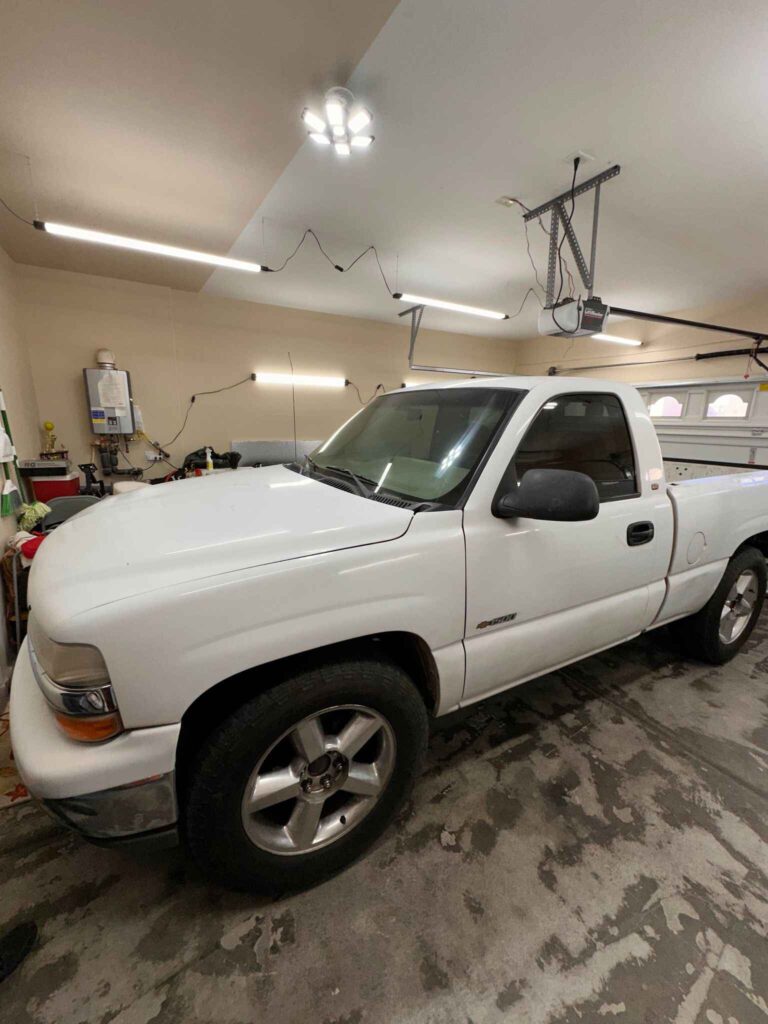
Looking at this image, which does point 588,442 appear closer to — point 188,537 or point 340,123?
point 188,537

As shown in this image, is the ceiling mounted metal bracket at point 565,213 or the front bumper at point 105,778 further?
the ceiling mounted metal bracket at point 565,213

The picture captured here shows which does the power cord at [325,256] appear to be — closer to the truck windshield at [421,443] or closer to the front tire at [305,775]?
the truck windshield at [421,443]

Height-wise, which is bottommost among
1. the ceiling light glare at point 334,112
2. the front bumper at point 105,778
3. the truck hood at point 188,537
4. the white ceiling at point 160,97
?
the front bumper at point 105,778

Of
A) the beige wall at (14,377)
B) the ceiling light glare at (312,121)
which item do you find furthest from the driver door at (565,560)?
the beige wall at (14,377)

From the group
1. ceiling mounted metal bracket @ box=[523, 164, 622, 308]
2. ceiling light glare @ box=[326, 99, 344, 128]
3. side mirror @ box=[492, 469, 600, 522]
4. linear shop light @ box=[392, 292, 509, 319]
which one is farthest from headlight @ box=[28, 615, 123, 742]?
linear shop light @ box=[392, 292, 509, 319]

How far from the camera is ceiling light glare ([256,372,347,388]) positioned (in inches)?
270

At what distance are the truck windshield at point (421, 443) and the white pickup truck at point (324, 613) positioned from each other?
14mm

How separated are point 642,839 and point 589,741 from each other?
48cm

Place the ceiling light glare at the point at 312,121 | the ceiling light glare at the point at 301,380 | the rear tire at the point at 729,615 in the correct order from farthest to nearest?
the ceiling light glare at the point at 301,380, the rear tire at the point at 729,615, the ceiling light glare at the point at 312,121

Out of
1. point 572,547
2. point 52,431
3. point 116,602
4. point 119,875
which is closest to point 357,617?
point 116,602

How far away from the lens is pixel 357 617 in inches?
46.6

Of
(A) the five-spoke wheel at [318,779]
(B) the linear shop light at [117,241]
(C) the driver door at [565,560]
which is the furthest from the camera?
(B) the linear shop light at [117,241]

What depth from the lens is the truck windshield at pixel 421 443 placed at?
153 centimetres

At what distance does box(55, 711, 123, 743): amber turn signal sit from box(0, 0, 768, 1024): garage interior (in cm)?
4
